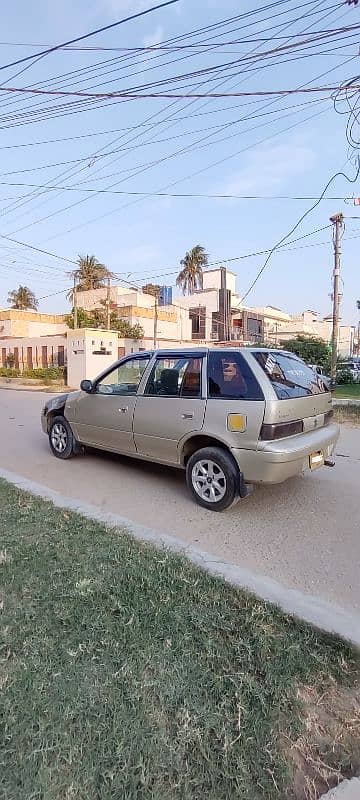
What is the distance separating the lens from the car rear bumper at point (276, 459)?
3934 mm

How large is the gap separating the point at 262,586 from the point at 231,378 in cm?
205

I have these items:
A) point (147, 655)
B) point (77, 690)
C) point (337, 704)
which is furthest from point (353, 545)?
point (77, 690)

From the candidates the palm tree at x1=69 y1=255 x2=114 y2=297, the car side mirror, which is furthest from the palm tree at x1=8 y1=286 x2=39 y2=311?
the car side mirror

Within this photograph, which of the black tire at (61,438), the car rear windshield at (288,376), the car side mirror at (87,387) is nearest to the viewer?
the car rear windshield at (288,376)

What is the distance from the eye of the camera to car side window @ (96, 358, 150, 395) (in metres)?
5.22

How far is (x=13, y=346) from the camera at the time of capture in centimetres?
3388

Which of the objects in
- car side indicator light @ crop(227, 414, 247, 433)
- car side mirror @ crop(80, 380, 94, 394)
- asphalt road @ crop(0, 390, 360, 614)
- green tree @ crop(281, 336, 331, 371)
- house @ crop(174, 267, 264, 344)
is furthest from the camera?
house @ crop(174, 267, 264, 344)

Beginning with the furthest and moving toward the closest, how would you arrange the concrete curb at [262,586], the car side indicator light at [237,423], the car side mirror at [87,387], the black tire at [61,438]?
the black tire at [61,438], the car side mirror at [87,387], the car side indicator light at [237,423], the concrete curb at [262,586]

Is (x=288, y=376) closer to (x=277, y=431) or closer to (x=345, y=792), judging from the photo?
(x=277, y=431)

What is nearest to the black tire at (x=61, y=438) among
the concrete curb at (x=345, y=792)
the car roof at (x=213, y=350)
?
the car roof at (x=213, y=350)

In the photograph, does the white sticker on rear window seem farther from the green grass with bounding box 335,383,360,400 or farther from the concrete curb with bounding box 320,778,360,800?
the green grass with bounding box 335,383,360,400

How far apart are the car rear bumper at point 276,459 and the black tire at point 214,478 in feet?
0.41

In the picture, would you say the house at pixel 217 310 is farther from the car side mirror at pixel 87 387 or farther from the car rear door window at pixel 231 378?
the car rear door window at pixel 231 378

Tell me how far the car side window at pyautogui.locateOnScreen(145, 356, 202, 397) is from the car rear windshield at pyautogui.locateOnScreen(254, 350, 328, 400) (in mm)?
686
